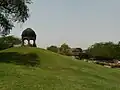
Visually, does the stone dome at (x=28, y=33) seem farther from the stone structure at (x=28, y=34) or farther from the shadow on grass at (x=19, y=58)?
the shadow on grass at (x=19, y=58)

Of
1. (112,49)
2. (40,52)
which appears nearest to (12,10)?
(40,52)

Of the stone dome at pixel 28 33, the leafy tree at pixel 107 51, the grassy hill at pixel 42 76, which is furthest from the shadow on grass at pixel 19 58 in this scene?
the leafy tree at pixel 107 51

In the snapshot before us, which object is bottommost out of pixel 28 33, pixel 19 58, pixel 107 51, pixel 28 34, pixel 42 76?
pixel 42 76

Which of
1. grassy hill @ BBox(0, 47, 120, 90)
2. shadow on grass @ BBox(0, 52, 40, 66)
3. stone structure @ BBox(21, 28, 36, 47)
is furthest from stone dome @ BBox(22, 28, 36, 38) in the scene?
shadow on grass @ BBox(0, 52, 40, 66)

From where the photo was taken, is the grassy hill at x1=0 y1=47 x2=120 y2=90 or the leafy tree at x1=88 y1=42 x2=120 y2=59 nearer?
the grassy hill at x1=0 y1=47 x2=120 y2=90

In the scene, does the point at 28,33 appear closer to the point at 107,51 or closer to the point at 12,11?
the point at 12,11

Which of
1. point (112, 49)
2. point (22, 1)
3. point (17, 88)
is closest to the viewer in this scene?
point (17, 88)

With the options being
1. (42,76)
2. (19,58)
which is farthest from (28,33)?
(42,76)

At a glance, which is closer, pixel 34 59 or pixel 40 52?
pixel 34 59

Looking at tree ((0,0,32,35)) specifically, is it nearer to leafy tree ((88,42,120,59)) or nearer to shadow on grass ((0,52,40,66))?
shadow on grass ((0,52,40,66))

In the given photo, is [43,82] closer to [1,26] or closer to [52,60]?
[52,60]

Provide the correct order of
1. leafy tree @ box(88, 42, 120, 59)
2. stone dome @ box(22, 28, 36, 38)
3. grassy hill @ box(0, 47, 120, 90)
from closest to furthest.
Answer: grassy hill @ box(0, 47, 120, 90) → stone dome @ box(22, 28, 36, 38) → leafy tree @ box(88, 42, 120, 59)

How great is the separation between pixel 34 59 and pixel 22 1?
9273 millimetres

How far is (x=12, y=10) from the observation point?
141 feet
